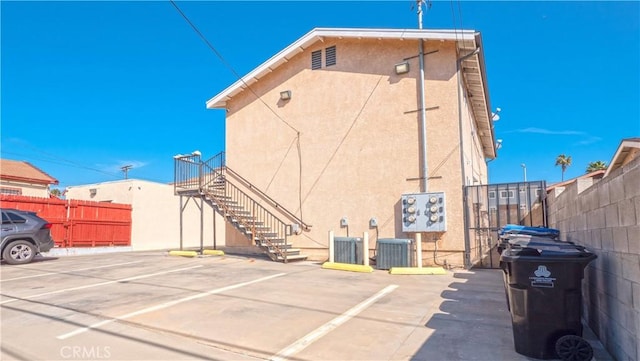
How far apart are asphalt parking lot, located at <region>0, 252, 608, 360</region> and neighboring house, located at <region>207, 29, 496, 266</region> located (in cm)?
291

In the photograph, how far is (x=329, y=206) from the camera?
469 inches

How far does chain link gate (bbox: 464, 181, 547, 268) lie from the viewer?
9.62 metres

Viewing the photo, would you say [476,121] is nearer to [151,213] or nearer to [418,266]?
[418,266]

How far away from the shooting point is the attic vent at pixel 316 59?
12.8 m

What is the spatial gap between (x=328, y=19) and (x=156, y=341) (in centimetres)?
1088

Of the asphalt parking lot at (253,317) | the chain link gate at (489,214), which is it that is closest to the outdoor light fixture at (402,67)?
the chain link gate at (489,214)

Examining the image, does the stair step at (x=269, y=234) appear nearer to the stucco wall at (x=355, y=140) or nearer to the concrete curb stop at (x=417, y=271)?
the stucco wall at (x=355, y=140)

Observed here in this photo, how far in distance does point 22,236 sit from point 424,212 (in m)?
11.1

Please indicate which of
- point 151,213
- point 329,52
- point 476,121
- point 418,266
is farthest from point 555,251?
point 151,213

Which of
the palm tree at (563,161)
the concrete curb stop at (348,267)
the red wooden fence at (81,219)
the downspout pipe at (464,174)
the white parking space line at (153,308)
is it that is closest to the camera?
the white parking space line at (153,308)

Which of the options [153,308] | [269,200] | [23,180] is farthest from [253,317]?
[23,180]

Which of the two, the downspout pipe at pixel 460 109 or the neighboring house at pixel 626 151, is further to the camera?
the neighboring house at pixel 626 151

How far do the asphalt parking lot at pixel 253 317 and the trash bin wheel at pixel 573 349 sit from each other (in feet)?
1.30

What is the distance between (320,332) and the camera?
4.49 meters
